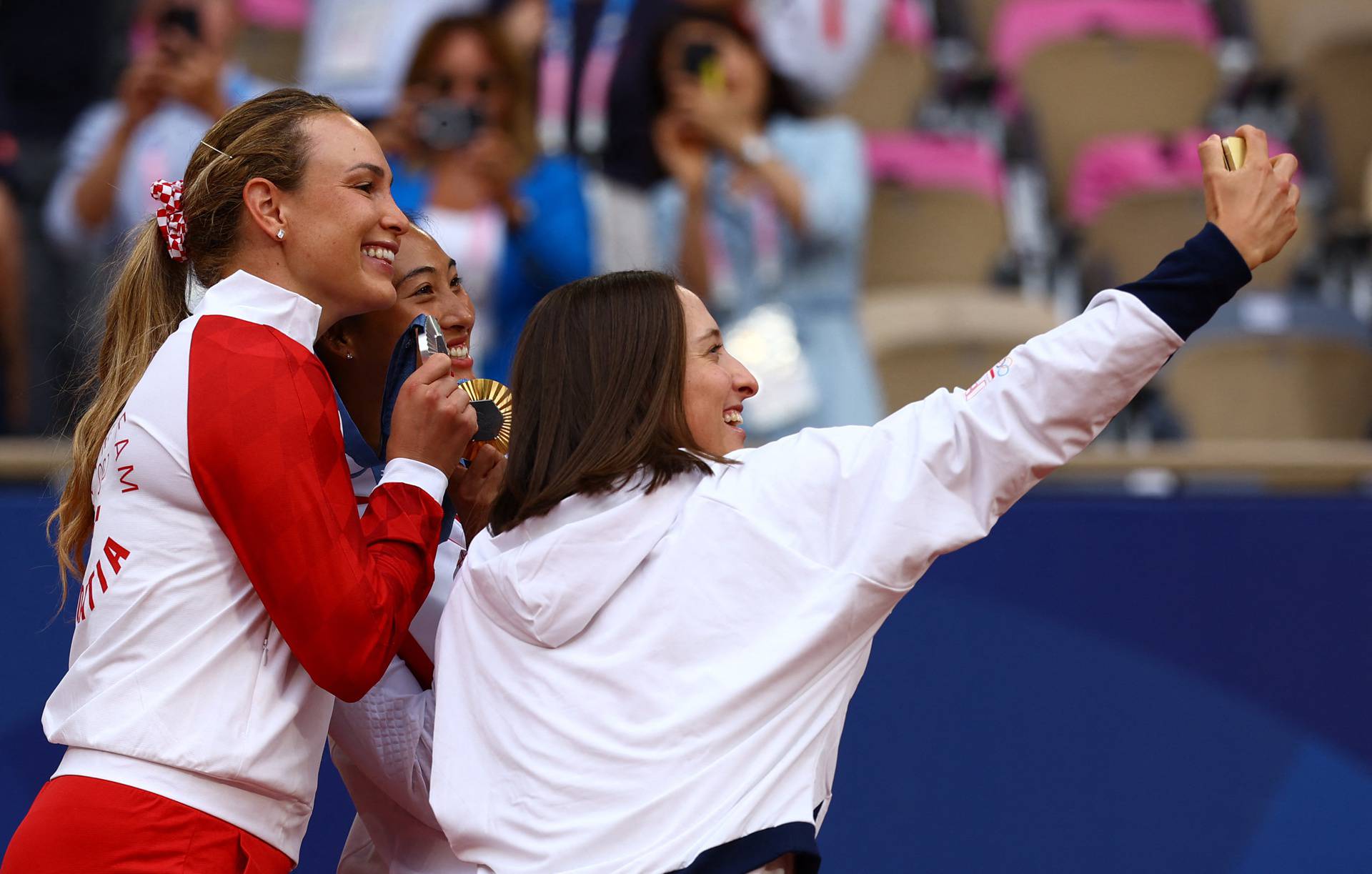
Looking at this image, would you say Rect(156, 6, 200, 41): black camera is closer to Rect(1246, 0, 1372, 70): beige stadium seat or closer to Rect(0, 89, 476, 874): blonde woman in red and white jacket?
Rect(0, 89, 476, 874): blonde woman in red and white jacket

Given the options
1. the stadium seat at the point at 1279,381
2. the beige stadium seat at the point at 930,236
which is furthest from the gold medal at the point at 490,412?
the beige stadium seat at the point at 930,236

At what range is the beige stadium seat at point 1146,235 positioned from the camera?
569cm

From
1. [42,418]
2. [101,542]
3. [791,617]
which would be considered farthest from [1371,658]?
[42,418]

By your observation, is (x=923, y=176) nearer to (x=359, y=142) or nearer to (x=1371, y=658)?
(x=1371, y=658)

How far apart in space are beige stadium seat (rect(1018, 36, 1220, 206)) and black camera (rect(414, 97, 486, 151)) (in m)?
2.97

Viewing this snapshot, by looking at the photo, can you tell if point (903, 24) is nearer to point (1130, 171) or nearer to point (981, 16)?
point (981, 16)

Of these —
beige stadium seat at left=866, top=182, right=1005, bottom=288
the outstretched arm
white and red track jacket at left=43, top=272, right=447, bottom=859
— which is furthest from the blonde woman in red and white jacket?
beige stadium seat at left=866, top=182, right=1005, bottom=288

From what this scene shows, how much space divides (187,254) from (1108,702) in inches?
76.3

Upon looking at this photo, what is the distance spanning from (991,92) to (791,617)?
4.68 metres

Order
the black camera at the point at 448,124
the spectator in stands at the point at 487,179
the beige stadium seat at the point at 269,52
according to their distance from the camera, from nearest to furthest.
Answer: the spectator in stands at the point at 487,179 < the black camera at the point at 448,124 < the beige stadium seat at the point at 269,52

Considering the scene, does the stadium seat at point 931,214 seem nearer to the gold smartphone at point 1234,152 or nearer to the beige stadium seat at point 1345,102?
the beige stadium seat at point 1345,102

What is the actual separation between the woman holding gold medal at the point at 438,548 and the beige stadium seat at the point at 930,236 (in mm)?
3198

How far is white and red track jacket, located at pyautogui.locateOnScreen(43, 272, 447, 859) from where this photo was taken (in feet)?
6.57

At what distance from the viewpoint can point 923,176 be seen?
5.58 m
